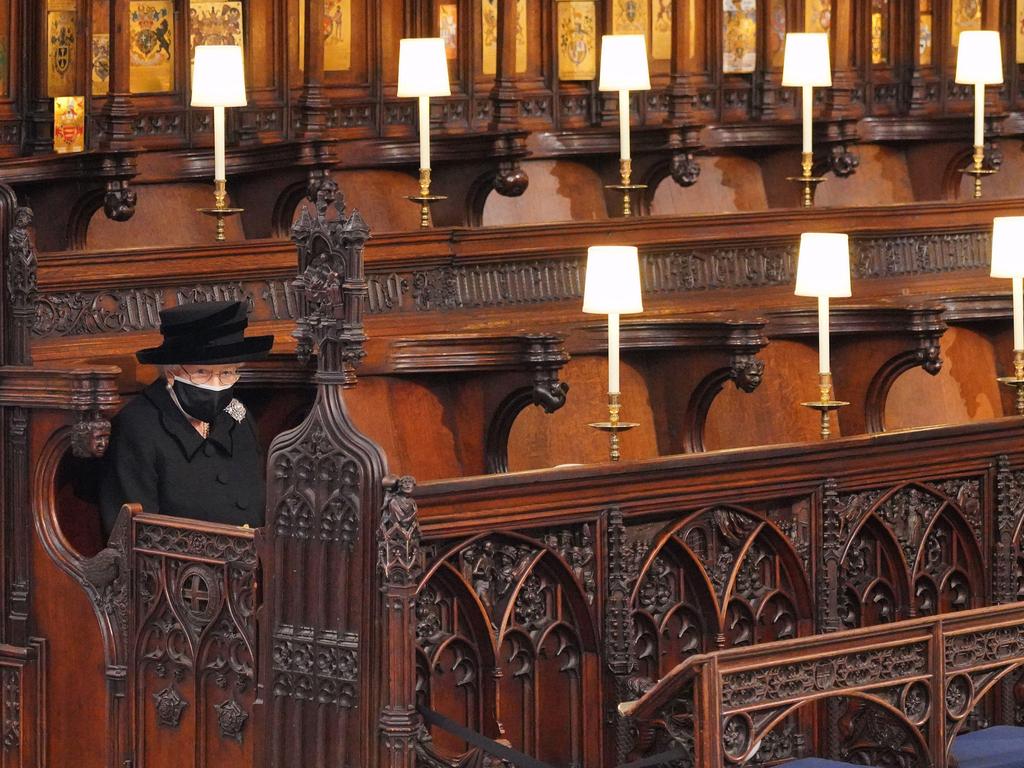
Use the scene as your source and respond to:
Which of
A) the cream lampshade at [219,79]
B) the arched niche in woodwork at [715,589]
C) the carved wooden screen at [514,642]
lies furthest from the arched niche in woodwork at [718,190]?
the carved wooden screen at [514,642]

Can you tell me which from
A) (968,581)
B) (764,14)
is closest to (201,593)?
(968,581)

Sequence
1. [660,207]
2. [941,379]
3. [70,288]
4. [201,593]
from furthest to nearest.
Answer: [660,207]
[941,379]
[70,288]
[201,593]

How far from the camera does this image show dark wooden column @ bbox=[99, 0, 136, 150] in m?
8.13

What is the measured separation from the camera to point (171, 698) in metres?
5.78

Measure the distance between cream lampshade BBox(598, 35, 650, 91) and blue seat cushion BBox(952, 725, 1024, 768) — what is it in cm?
373

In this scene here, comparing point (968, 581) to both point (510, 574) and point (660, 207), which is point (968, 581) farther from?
point (660, 207)

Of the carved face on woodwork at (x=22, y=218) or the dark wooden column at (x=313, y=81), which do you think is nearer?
the carved face on woodwork at (x=22, y=218)

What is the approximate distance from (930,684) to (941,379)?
391cm

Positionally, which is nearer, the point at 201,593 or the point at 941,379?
the point at 201,593

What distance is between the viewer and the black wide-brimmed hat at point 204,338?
6.11 meters

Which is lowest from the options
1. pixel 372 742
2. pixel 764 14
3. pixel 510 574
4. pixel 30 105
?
pixel 372 742

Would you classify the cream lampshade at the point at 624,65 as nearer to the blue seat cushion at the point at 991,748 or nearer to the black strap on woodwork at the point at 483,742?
the blue seat cushion at the point at 991,748

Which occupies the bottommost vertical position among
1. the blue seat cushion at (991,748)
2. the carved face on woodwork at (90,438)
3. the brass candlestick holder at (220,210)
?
the blue seat cushion at (991,748)

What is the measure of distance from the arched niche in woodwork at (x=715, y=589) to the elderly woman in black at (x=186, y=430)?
1195 mm
